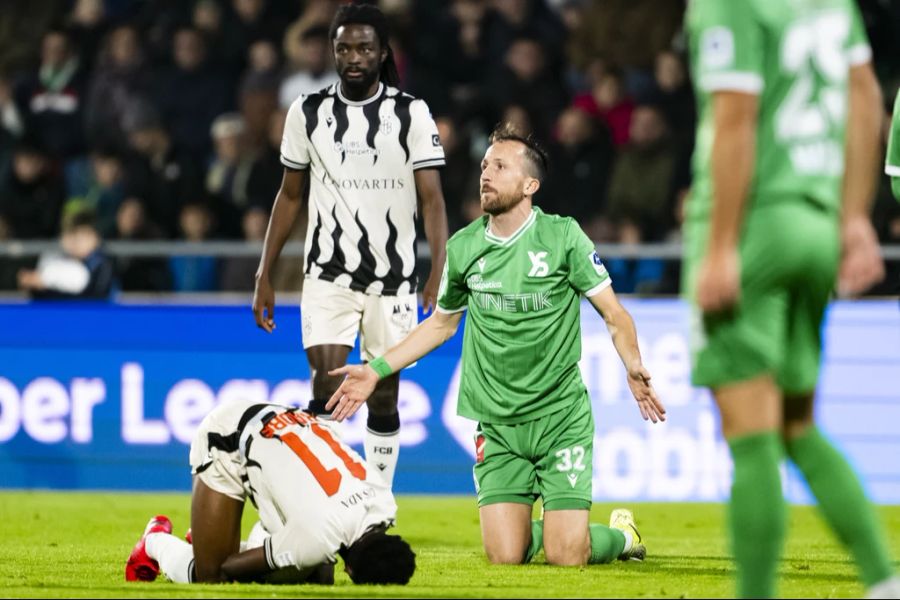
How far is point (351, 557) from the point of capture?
5758 millimetres

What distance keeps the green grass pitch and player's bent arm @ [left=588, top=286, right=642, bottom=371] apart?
0.89 metres

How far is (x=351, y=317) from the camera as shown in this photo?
26.4ft

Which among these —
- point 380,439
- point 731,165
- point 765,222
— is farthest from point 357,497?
point 380,439

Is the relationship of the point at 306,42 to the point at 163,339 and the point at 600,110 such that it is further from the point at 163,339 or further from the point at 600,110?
the point at 163,339

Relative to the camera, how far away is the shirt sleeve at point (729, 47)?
412 cm

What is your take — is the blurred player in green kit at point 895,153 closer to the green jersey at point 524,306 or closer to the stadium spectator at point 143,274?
the green jersey at point 524,306

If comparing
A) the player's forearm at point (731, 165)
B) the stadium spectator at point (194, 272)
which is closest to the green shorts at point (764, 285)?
the player's forearm at point (731, 165)

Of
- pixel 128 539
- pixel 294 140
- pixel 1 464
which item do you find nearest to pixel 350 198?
pixel 294 140

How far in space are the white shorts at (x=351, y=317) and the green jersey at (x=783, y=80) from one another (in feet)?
12.5

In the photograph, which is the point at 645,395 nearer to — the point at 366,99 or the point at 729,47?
the point at 729,47

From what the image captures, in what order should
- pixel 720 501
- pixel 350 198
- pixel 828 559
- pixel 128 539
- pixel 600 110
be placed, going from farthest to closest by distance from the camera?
1. pixel 600 110
2. pixel 720 501
3. pixel 128 539
4. pixel 350 198
5. pixel 828 559

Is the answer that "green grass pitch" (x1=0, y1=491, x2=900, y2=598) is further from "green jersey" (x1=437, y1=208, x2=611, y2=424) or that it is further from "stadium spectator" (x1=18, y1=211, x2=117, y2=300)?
"stadium spectator" (x1=18, y1=211, x2=117, y2=300)

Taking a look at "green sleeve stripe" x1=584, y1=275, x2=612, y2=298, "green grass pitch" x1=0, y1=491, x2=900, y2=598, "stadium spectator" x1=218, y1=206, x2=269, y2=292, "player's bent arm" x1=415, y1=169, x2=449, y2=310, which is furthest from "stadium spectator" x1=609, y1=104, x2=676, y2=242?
"green sleeve stripe" x1=584, y1=275, x2=612, y2=298

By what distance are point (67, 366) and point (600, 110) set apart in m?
4.92
